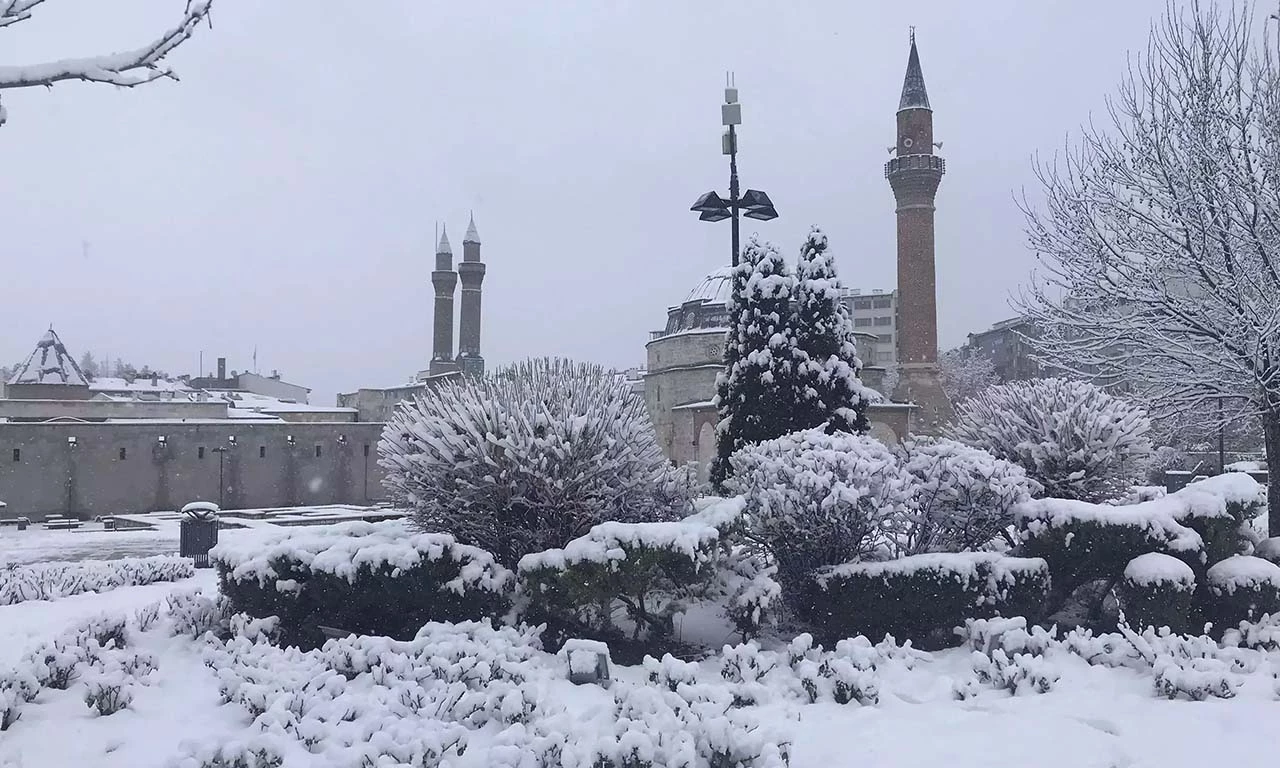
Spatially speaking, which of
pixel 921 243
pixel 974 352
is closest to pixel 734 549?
pixel 921 243

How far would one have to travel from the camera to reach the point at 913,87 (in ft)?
102

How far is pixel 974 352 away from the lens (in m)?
68.3

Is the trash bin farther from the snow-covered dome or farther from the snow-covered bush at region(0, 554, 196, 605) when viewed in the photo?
the snow-covered dome

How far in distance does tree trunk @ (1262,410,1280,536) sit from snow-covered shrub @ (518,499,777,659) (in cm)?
569

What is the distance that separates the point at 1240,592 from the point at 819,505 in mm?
3268

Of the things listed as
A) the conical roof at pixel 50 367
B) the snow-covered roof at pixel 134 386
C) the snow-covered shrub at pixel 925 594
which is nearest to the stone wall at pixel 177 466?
the conical roof at pixel 50 367

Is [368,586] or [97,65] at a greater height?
[97,65]

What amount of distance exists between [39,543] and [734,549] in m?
20.6

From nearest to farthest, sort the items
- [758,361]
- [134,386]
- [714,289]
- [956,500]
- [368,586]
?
[368,586], [956,500], [758,361], [714,289], [134,386]

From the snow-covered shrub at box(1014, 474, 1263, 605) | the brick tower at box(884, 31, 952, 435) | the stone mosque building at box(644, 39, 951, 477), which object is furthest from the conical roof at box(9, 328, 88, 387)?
the snow-covered shrub at box(1014, 474, 1263, 605)

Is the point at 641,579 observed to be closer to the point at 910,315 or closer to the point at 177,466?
the point at 910,315

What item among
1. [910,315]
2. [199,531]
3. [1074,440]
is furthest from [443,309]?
[1074,440]

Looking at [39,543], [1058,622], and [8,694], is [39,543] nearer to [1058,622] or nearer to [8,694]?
[8,694]

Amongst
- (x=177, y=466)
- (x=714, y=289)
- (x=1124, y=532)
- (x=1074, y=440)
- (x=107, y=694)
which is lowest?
(x=177, y=466)
